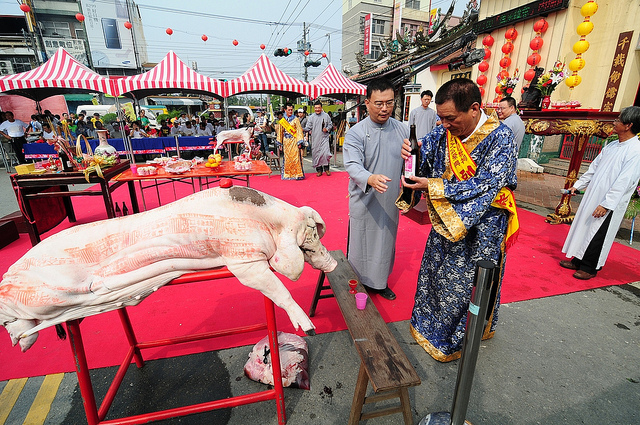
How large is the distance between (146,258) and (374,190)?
1.78m

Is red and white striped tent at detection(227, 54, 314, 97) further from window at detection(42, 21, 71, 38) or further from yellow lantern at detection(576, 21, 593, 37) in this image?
window at detection(42, 21, 71, 38)

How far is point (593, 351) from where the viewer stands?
2.27 meters

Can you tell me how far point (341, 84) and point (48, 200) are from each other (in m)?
8.73

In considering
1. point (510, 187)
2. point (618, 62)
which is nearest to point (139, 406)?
point (510, 187)

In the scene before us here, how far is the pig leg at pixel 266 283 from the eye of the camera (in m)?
1.47

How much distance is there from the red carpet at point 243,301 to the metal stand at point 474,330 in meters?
1.39

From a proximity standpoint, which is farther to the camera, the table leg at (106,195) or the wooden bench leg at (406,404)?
the table leg at (106,195)

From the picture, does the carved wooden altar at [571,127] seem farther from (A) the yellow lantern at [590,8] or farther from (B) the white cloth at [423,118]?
(A) the yellow lantern at [590,8]

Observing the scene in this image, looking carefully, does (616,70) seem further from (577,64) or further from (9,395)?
(9,395)

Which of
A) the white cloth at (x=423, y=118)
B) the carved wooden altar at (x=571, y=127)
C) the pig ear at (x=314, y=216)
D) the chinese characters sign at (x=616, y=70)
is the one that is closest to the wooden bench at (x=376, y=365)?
the pig ear at (x=314, y=216)

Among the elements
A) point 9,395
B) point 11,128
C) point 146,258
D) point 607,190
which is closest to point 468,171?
point 146,258

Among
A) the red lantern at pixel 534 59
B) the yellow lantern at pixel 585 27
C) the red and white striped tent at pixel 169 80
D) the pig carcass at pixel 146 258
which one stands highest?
the yellow lantern at pixel 585 27

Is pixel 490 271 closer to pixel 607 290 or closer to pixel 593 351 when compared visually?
pixel 593 351

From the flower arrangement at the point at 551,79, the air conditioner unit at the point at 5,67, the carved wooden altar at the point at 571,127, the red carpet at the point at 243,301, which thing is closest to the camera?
the red carpet at the point at 243,301
